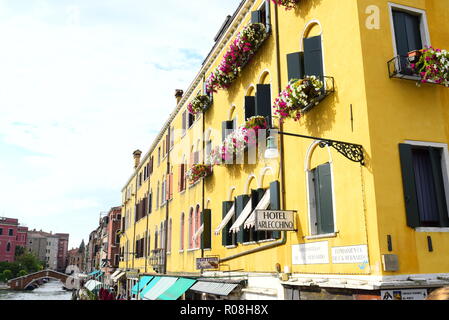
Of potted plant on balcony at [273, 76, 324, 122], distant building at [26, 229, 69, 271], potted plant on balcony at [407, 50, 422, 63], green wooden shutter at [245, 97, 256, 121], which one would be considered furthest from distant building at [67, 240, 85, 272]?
potted plant on balcony at [407, 50, 422, 63]

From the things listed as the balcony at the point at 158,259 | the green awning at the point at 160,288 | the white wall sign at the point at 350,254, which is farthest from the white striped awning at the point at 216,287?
the balcony at the point at 158,259

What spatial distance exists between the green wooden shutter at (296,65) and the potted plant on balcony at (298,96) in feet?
1.25

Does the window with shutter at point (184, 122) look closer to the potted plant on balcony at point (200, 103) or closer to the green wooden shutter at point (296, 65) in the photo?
the potted plant on balcony at point (200, 103)

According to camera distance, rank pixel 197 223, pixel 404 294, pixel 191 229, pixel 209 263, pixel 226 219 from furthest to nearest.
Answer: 1. pixel 191 229
2. pixel 197 223
3. pixel 209 263
4. pixel 226 219
5. pixel 404 294

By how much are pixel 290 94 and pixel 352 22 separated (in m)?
1.87

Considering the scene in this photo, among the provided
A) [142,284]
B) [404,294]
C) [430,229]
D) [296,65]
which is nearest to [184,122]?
[142,284]

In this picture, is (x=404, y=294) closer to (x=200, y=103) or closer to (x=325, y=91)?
(x=325, y=91)

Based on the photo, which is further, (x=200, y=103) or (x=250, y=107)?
(x=200, y=103)

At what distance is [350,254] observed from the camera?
740cm

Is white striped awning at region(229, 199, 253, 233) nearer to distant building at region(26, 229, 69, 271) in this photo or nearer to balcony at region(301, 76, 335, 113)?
balcony at region(301, 76, 335, 113)

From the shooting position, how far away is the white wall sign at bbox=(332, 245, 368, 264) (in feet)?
23.2

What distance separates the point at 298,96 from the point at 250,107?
3.93 m

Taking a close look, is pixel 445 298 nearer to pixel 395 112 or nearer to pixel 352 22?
pixel 395 112

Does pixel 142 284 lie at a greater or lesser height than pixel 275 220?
lesser
